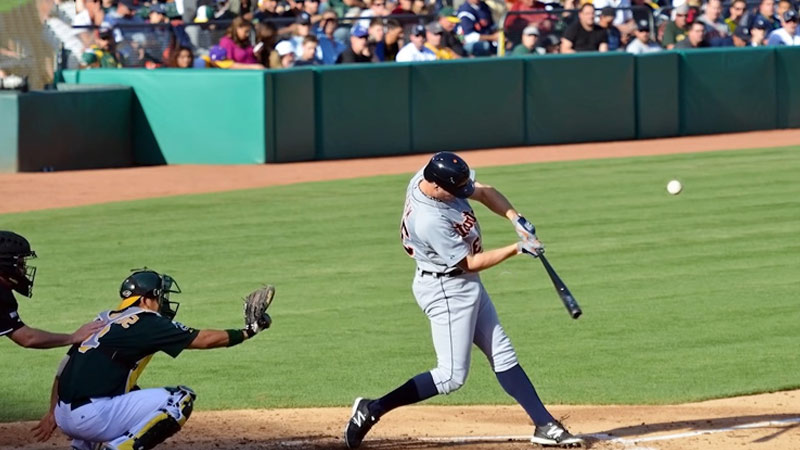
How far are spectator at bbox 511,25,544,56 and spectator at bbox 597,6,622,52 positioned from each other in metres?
1.14

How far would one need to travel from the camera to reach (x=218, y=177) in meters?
17.9

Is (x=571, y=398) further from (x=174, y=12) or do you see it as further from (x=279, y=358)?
(x=174, y=12)

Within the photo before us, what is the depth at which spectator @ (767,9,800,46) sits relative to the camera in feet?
73.6

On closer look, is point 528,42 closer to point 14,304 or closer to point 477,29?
point 477,29

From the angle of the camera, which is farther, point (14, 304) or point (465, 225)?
point (465, 225)

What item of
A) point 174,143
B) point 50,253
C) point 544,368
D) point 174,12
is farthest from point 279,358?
point 174,12

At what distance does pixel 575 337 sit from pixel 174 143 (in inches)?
405

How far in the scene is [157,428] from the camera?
589cm

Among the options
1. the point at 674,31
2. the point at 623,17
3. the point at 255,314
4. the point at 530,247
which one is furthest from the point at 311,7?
the point at 255,314

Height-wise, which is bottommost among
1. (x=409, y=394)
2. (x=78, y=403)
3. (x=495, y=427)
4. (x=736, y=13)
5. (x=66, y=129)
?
(x=495, y=427)

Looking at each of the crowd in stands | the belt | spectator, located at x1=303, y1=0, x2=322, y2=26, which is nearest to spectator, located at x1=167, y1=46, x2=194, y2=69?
the crowd in stands

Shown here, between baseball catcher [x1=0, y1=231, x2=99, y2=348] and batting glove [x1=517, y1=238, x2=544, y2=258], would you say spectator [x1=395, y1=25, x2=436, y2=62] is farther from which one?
baseball catcher [x1=0, y1=231, x2=99, y2=348]

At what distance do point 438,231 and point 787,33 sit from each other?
17.3 metres

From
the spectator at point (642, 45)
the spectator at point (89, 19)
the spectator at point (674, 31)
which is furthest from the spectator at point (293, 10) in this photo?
the spectator at point (674, 31)
